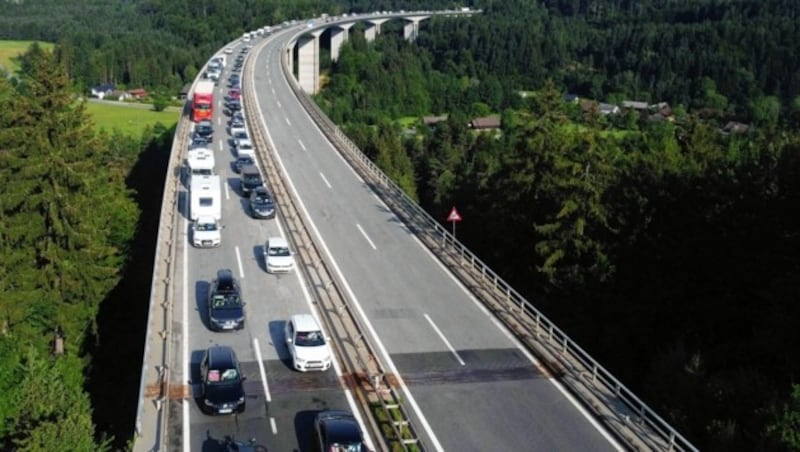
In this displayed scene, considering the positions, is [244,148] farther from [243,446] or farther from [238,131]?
[243,446]

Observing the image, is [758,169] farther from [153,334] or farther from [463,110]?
[463,110]

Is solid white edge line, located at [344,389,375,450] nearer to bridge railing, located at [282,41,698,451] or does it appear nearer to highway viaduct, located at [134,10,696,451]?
highway viaduct, located at [134,10,696,451]

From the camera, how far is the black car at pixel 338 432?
76.1ft

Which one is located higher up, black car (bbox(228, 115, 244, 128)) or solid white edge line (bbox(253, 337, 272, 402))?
black car (bbox(228, 115, 244, 128))

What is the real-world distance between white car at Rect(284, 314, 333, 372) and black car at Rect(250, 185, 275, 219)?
17.6m

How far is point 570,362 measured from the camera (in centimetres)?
3094

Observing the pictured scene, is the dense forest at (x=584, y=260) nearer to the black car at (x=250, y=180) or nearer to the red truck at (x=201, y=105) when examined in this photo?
the black car at (x=250, y=180)

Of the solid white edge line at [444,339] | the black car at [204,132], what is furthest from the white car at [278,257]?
the black car at [204,132]

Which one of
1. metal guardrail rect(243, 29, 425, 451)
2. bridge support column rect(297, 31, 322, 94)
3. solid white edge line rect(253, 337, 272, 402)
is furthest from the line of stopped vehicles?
bridge support column rect(297, 31, 322, 94)

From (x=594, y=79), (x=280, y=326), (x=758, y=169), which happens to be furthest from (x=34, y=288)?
(x=594, y=79)

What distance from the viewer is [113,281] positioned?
157ft

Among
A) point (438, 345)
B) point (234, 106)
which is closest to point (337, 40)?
point (234, 106)

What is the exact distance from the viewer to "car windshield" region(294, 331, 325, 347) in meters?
29.9

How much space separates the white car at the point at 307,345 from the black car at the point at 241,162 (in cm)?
2970
